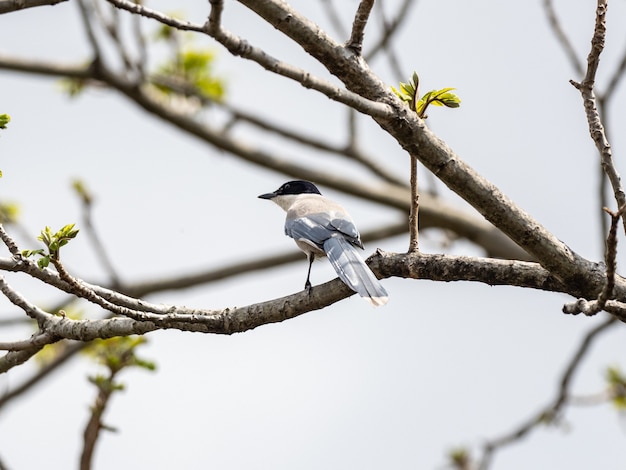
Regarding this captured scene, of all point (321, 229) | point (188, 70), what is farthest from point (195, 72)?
point (321, 229)

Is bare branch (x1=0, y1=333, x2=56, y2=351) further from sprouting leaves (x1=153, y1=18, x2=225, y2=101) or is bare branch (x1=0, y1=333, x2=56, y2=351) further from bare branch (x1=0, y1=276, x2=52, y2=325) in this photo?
sprouting leaves (x1=153, y1=18, x2=225, y2=101)

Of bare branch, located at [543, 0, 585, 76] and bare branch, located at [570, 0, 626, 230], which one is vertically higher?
bare branch, located at [543, 0, 585, 76]

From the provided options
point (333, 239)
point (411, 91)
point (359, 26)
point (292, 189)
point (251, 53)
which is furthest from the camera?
point (292, 189)

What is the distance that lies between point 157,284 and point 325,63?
21.8ft

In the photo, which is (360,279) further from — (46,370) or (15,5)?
(46,370)

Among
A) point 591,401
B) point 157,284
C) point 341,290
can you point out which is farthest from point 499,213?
point 157,284

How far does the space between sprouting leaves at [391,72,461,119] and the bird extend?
27.8 inches

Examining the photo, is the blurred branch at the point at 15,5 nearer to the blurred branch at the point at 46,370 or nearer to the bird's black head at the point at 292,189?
the bird's black head at the point at 292,189

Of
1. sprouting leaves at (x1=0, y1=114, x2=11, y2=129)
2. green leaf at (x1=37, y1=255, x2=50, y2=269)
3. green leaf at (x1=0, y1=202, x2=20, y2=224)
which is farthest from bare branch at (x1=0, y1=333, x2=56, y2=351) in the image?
green leaf at (x1=0, y1=202, x2=20, y2=224)

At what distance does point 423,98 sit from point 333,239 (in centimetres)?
181

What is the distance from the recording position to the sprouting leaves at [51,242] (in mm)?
3294

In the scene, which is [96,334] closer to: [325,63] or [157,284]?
[325,63]

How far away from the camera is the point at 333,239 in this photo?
510 cm

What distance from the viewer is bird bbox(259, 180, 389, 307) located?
152 inches
